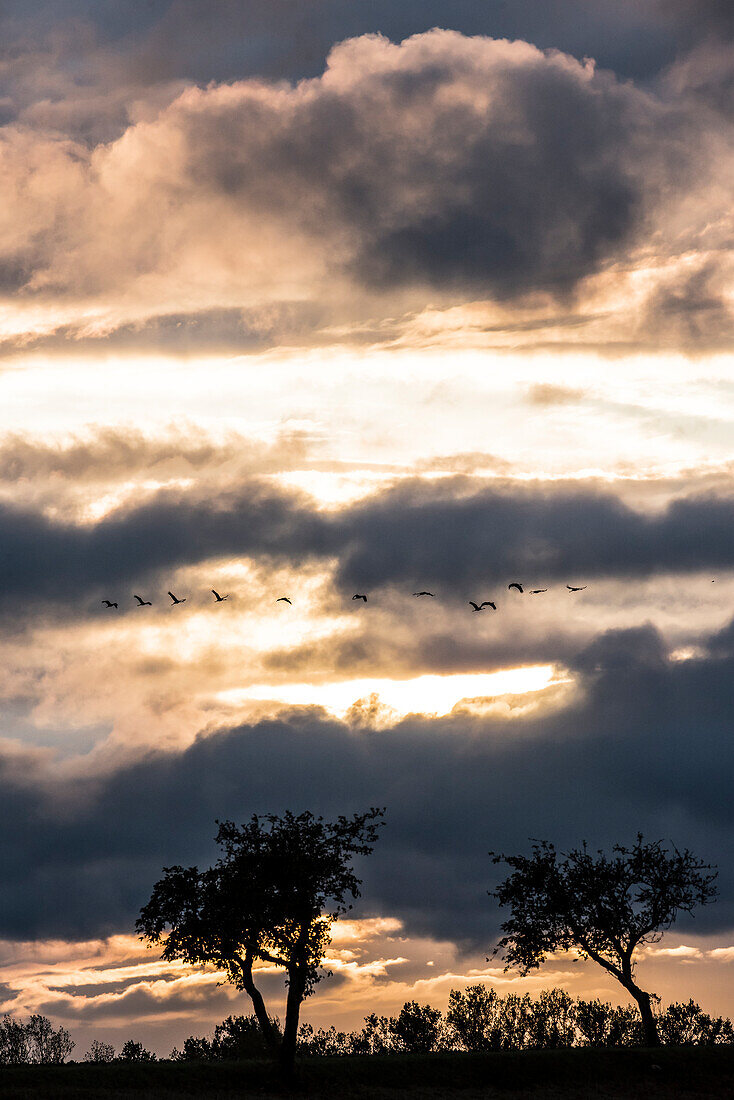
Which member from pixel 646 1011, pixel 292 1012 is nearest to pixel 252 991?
pixel 292 1012

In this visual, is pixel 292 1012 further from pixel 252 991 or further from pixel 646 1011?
pixel 646 1011

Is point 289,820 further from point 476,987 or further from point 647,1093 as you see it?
point 476,987

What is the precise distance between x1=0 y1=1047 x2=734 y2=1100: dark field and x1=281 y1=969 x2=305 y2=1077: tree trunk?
211cm

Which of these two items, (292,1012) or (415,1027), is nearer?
(292,1012)

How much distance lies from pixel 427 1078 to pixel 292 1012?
12.4 meters

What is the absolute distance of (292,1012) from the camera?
8331 centimetres

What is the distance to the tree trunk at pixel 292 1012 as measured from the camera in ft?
269

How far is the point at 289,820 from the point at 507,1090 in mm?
26890

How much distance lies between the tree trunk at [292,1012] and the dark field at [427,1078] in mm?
2115

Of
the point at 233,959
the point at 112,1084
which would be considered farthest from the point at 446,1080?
the point at 112,1084

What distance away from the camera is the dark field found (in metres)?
76.2

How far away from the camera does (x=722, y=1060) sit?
90188 mm

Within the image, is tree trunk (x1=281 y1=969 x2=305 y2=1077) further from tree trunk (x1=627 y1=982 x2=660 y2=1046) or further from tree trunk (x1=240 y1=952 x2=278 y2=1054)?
tree trunk (x1=627 y1=982 x2=660 y2=1046)

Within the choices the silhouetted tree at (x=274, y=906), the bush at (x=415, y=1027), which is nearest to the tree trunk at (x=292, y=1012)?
the silhouetted tree at (x=274, y=906)
